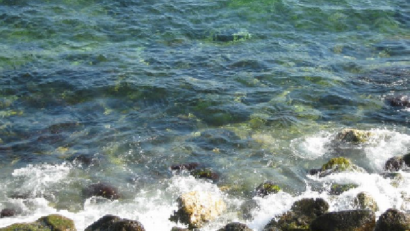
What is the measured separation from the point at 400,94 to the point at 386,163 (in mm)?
6054

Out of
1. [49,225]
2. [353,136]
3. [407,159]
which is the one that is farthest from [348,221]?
[49,225]

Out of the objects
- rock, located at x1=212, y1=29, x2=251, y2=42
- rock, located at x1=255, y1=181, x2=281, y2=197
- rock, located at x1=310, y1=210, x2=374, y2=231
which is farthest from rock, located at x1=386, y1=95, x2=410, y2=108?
rock, located at x1=310, y1=210, x2=374, y2=231

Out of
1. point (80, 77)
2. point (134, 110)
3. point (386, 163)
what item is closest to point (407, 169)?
point (386, 163)

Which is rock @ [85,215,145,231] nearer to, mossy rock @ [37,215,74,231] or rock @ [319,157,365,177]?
mossy rock @ [37,215,74,231]

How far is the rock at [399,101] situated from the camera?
73.8 feet

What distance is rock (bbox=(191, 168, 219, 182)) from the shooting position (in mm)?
17766

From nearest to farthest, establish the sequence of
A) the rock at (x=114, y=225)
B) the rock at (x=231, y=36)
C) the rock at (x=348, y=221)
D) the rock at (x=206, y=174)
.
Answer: the rock at (x=348, y=221), the rock at (x=114, y=225), the rock at (x=206, y=174), the rock at (x=231, y=36)

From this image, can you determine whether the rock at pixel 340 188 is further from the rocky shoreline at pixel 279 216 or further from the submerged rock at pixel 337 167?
the submerged rock at pixel 337 167

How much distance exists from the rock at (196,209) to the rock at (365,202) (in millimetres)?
4175

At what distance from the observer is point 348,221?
13.7 m

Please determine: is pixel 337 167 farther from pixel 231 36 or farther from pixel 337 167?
pixel 231 36

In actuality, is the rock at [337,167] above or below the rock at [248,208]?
above

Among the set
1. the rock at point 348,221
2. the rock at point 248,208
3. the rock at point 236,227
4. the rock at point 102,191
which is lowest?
the rock at point 102,191

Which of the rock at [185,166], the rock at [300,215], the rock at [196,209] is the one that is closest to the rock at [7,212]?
the rock at [196,209]
